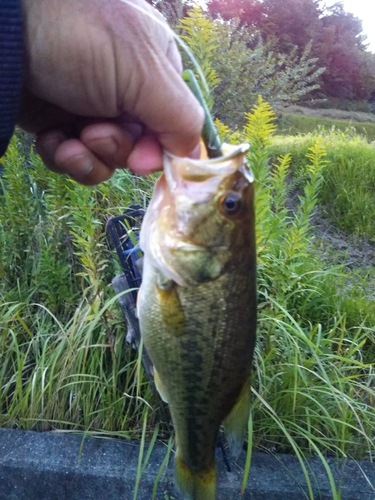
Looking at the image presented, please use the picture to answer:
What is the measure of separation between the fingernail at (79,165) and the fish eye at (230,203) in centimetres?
55

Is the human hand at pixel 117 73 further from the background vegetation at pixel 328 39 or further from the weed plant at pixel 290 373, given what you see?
the background vegetation at pixel 328 39

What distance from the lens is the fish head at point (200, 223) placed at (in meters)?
1.27

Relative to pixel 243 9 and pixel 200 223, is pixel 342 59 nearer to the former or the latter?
pixel 243 9

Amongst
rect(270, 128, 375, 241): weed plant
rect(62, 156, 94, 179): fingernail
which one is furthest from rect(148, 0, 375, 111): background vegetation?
rect(62, 156, 94, 179): fingernail

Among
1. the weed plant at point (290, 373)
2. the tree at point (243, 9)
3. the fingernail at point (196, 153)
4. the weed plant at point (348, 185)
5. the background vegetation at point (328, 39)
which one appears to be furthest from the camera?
the background vegetation at point (328, 39)

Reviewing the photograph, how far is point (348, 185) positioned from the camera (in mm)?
5355

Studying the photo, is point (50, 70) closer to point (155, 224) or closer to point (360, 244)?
point (155, 224)

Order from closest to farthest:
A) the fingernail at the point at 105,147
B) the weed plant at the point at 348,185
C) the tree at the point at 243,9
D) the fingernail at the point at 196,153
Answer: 1. the fingernail at the point at 196,153
2. the fingernail at the point at 105,147
3. the weed plant at the point at 348,185
4. the tree at the point at 243,9

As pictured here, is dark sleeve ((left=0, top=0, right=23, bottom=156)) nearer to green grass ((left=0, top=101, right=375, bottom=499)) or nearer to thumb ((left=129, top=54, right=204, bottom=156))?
thumb ((left=129, top=54, right=204, bottom=156))

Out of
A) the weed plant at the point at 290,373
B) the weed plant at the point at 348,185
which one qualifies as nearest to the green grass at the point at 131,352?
the weed plant at the point at 290,373

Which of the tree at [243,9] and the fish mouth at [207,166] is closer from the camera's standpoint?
the fish mouth at [207,166]

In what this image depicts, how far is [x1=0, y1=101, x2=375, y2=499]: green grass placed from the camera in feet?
7.30

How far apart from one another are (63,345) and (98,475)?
2.16ft

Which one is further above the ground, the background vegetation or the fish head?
the fish head
